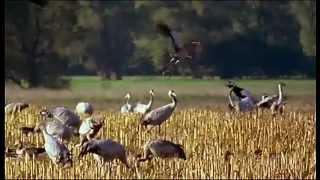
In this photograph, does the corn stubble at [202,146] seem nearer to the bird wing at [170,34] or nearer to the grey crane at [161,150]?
the grey crane at [161,150]

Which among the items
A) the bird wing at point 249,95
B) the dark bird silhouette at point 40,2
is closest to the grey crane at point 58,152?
the dark bird silhouette at point 40,2

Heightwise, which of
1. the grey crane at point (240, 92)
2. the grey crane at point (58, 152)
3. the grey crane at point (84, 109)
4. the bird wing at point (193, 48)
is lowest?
the grey crane at point (58, 152)

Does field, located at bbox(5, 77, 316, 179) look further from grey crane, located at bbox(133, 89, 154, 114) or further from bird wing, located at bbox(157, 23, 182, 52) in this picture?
bird wing, located at bbox(157, 23, 182, 52)

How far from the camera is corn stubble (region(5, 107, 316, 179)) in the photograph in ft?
19.8

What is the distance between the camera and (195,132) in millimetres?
6125

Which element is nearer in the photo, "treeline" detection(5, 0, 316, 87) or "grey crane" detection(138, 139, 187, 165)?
"treeline" detection(5, 0, 316, 87)

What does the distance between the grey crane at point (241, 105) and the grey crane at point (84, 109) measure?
0.97m

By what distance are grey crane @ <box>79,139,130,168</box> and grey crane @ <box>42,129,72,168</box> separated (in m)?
0.10

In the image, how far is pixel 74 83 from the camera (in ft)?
19.8

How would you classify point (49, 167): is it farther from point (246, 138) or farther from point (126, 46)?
point (246, 138)

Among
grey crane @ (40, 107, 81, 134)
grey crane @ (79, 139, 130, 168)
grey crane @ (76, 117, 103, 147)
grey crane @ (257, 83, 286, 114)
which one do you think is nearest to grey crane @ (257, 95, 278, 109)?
grey crane @ (257, 83, 286, 114)

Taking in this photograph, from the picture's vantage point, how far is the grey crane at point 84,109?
606cm

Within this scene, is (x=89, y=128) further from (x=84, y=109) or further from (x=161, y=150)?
(x=161, y=150)

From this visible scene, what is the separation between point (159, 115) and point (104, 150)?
1.50ft
